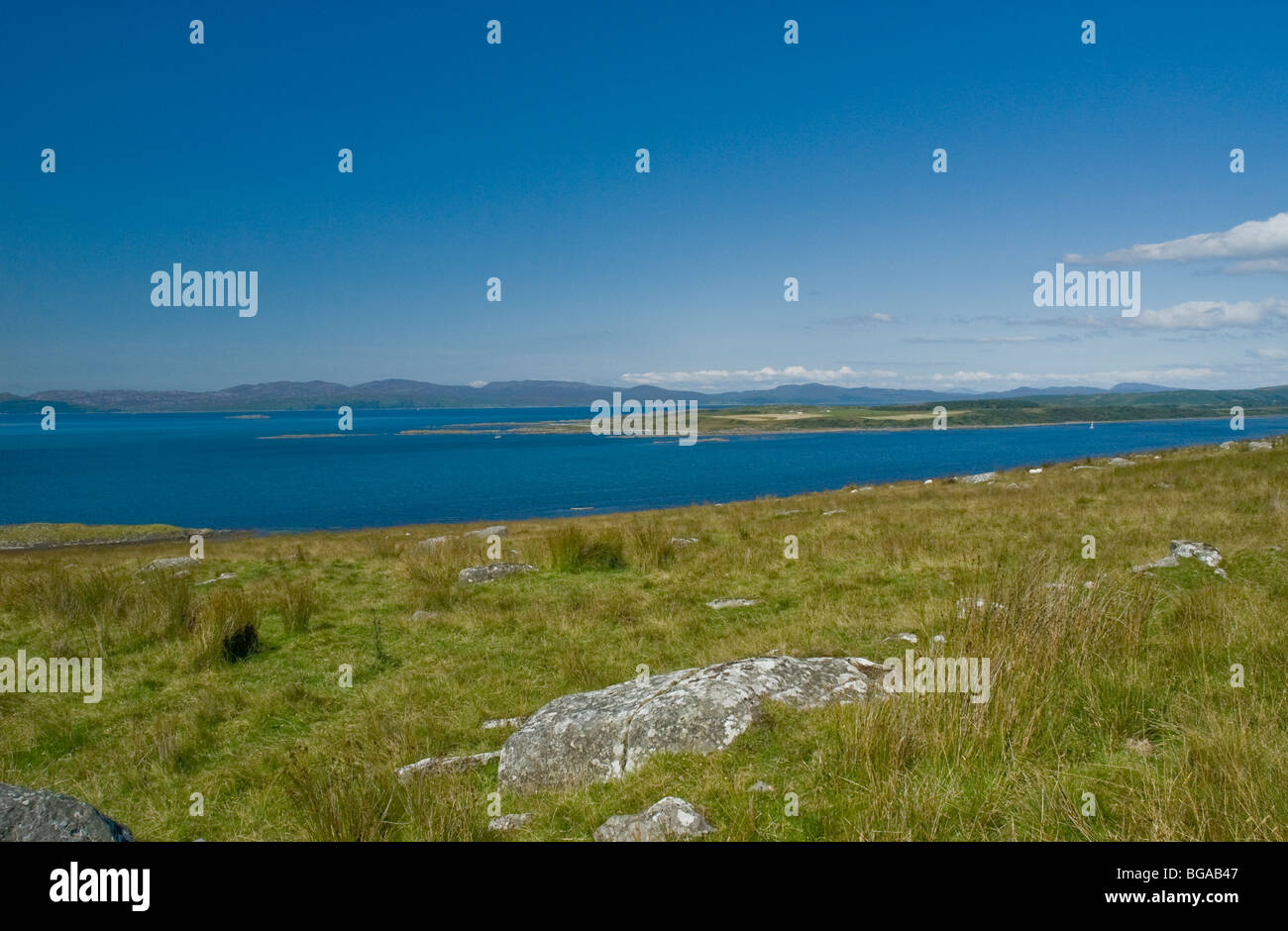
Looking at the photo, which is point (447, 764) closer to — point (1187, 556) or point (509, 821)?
point (509, 821)

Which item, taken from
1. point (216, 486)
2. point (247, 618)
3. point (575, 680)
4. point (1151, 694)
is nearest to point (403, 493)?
point (216, 486)

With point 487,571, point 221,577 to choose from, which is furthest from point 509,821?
point 221,577

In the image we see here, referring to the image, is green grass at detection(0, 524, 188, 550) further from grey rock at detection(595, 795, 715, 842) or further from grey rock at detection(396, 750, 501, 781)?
grey rock at detection(595, 795, 715, 842)

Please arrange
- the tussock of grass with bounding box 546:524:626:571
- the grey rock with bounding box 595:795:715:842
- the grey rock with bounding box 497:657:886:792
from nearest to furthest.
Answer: the grey rock with bounding box 595:795:715:842 → the grey rock with bounding box 497:657:886:792 → the tussock of grass with bounding box 546:524:626:571

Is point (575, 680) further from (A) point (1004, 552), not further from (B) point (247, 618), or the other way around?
(A) point (1004, 552)

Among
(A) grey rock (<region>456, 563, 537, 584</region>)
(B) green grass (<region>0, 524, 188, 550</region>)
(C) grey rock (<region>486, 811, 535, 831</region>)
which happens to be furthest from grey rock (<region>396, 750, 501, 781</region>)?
(B) green grass (<region>0, 524, 188, 550</region>)

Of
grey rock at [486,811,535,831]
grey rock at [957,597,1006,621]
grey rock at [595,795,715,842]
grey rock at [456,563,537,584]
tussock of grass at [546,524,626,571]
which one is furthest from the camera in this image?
tussock of grass at [546,524,626,571]

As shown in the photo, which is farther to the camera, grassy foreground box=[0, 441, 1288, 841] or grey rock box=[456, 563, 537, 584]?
grey rock box=[456, 563, 537, 584]
